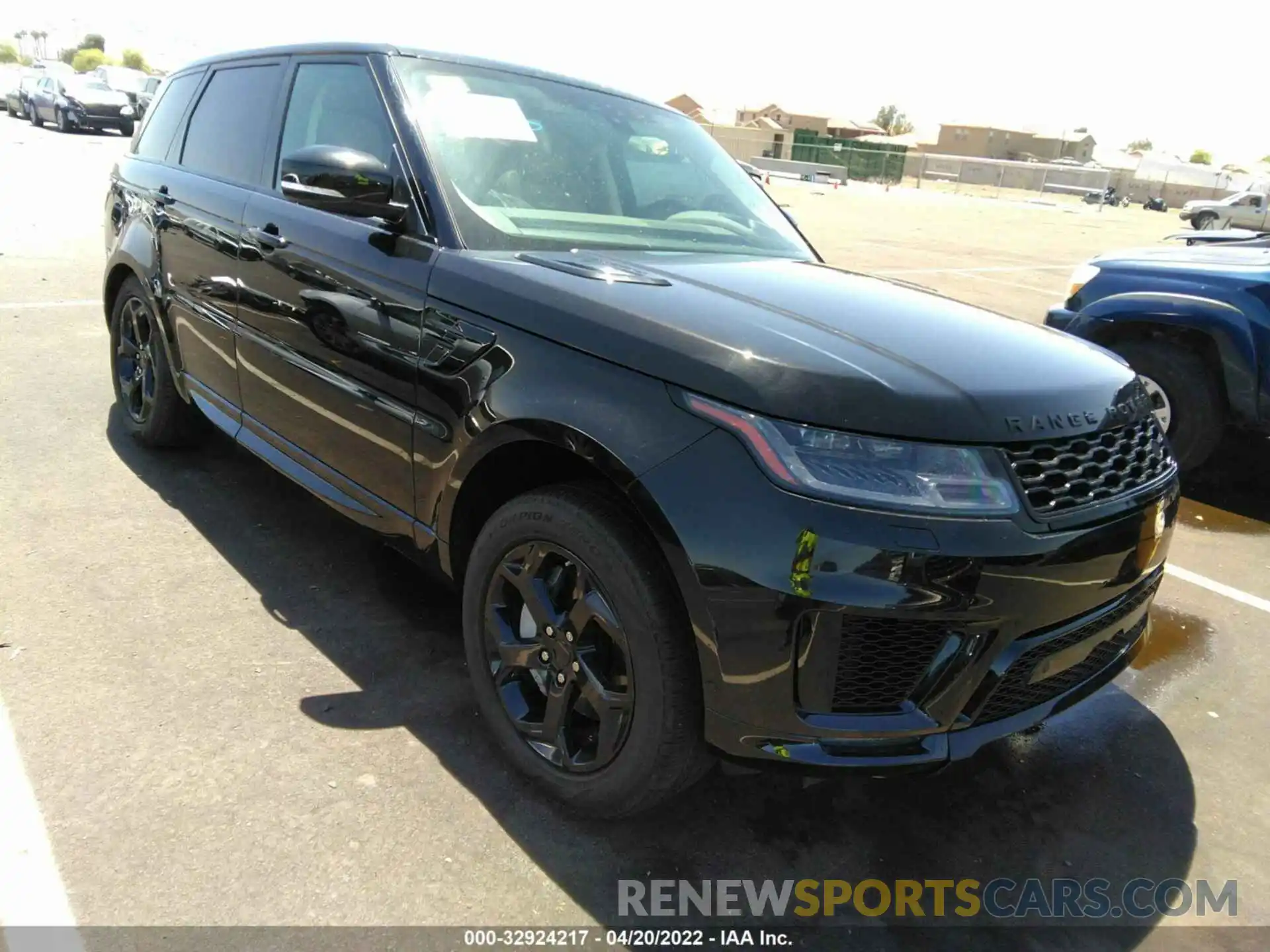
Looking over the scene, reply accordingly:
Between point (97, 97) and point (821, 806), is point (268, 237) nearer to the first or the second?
point (821, 806)

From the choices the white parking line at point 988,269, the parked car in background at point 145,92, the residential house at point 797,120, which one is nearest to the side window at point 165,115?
the white parking line at point 988,269

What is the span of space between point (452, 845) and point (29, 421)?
13.4ft

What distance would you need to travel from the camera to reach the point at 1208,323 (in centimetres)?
507

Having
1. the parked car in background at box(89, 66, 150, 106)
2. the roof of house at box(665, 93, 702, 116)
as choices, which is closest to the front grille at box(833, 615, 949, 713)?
the parked car in background at box(89, 66, 150, 106)

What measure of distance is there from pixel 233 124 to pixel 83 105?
30.7 meters

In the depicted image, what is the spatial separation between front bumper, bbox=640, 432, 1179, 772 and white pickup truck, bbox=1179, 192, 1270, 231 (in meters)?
37.0

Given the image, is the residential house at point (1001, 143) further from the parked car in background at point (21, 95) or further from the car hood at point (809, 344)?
the car hood at point (809, 344)

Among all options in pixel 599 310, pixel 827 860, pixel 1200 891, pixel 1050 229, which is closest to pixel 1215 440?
pixel 1200 891

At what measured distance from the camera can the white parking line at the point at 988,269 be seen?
1356cm

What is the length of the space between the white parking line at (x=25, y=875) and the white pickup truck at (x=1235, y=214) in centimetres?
3819

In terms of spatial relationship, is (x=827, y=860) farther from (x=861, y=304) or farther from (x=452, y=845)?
(x=861, y=304)

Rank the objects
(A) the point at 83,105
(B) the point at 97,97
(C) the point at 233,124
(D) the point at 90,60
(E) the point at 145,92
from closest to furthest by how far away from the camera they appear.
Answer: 1. (C) the point at 233,124
2. (A) the point at 83,105
3. (B) the point at 97,97
4. (E) the point at 145,92
5. (D) the point at 90,60

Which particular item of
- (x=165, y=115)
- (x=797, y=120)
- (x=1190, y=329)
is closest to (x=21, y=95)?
(x=165, y=115)

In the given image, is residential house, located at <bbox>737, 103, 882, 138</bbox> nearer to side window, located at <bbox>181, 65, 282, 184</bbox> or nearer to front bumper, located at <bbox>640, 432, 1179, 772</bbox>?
side window, located at <bbox>181, 65, 282, 184</bbox>
